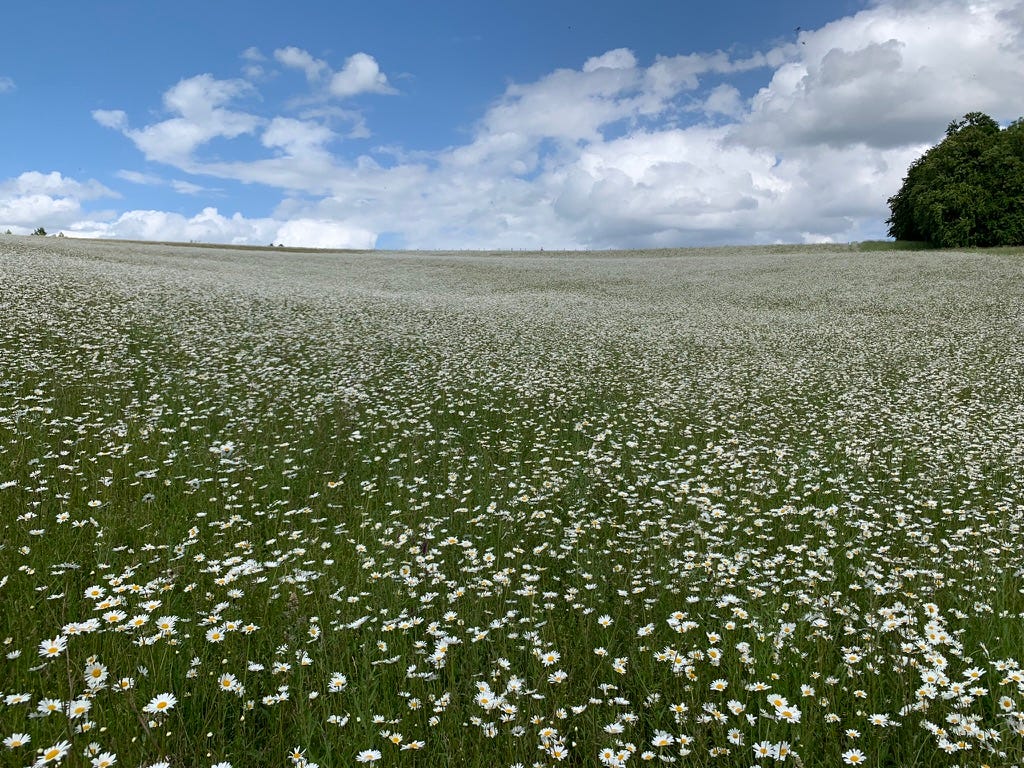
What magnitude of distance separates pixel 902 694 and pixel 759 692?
0.98m

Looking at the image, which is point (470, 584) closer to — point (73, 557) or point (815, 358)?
point (73, 557)

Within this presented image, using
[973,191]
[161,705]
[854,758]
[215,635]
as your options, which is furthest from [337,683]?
[973,191]

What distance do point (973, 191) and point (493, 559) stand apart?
68.7 m

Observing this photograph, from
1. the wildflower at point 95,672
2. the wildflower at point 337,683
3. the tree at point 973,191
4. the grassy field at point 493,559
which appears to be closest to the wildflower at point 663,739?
the grassy field at point 493,559

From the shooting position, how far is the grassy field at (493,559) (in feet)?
12.6

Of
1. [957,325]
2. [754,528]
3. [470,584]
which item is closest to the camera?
[470,584]

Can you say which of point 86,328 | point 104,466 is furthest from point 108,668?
point 86,328

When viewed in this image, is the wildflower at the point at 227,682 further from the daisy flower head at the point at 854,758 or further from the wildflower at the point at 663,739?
the daisy flower head at the point at 854,758

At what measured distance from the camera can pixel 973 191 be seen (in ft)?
183

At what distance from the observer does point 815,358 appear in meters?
20.7

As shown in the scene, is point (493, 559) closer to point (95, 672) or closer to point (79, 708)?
point (95, 672)

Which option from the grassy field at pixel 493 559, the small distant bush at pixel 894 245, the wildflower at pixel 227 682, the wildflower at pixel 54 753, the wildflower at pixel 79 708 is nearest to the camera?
the wildflower at pixel 54 753

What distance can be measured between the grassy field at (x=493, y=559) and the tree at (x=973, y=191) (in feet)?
161

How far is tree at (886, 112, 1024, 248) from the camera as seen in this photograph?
55.3 metres
